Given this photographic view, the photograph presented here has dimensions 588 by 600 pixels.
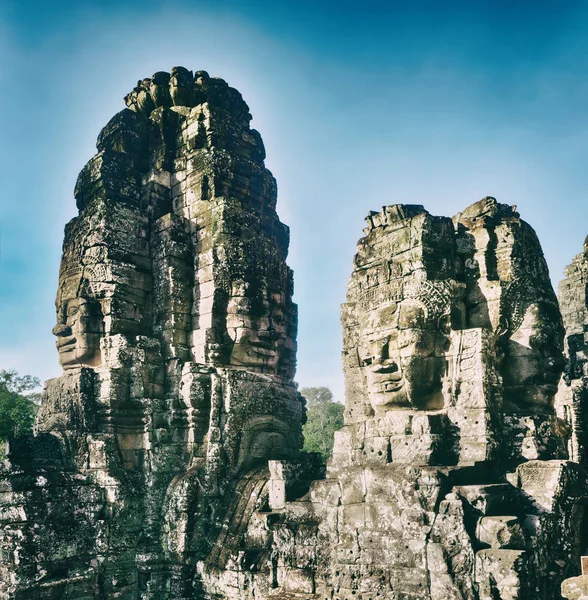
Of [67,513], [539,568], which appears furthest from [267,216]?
[539,568]

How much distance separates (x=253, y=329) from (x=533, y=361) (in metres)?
4.88

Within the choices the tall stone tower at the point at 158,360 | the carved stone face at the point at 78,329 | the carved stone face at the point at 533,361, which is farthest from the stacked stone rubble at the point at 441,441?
the carved stone face at the point at 78,329

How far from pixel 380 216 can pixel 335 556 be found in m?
4.13

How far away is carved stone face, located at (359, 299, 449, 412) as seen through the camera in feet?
24.3

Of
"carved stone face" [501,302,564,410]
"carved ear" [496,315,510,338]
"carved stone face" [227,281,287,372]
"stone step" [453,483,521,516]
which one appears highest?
"carved stone face" [227,281,287,372]

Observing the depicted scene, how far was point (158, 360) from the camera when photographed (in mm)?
10797

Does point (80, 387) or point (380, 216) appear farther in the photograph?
point (80, 387)

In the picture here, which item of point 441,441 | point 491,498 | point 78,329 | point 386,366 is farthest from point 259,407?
point 491,498

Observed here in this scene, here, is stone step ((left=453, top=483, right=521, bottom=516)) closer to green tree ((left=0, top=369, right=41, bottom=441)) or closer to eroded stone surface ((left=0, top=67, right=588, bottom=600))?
eroded stone surface ((left=0, top=67, right=588, bottom=600))

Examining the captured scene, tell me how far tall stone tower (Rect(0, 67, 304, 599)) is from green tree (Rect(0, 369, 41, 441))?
653 cm

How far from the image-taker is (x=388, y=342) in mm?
7672

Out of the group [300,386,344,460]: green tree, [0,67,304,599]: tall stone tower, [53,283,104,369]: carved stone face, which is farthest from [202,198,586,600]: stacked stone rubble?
[300,386,344,460]: green tree

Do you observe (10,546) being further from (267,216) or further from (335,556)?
(267,216)

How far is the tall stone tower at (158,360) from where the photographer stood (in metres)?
9.41
